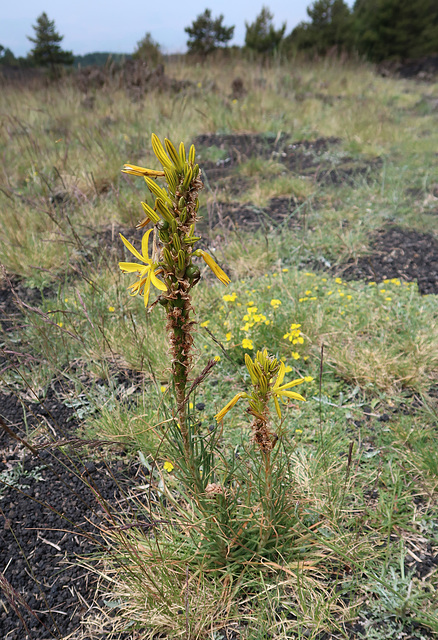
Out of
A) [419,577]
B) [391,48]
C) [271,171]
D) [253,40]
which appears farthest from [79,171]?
[391,48]

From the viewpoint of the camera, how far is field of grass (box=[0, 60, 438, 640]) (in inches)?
61.2

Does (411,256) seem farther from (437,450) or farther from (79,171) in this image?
(79,171)

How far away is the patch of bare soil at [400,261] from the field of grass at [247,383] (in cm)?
7

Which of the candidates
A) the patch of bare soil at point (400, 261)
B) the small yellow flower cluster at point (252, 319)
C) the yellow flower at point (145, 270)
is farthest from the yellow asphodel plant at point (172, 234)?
the patch of bare soil at point (400, 261)

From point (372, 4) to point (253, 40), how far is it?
7.19 meters

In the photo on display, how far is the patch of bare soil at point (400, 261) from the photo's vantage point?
12.1ft

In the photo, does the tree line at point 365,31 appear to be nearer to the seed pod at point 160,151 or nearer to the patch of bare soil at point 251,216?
the patch of bare soil at point 251,216

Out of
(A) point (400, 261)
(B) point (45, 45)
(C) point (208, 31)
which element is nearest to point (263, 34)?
(C) point (208, 31)

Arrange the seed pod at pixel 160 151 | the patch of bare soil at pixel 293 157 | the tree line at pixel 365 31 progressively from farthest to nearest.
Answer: the tree line at pixel 365 31 < the patch of bare soil at pixel 293 157 < the seed pod at pixel 160 151

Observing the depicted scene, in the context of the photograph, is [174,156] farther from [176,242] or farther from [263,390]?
[263,390]

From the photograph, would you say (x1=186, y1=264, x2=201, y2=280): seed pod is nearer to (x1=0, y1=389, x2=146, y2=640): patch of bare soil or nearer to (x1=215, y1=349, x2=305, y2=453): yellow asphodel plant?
(x1=215, y1=349, x2=305, y2=453): yellow asphodel plant

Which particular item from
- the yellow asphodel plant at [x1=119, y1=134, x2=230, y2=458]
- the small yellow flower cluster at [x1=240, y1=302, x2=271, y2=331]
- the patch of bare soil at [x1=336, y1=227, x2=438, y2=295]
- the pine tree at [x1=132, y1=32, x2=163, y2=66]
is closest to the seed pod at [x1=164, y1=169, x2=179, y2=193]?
the yellow asphodel plant at [x1=119, y1=134, x2=230, y2=458]

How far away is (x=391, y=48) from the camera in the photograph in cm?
1912

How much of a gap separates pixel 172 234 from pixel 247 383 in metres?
1.69
